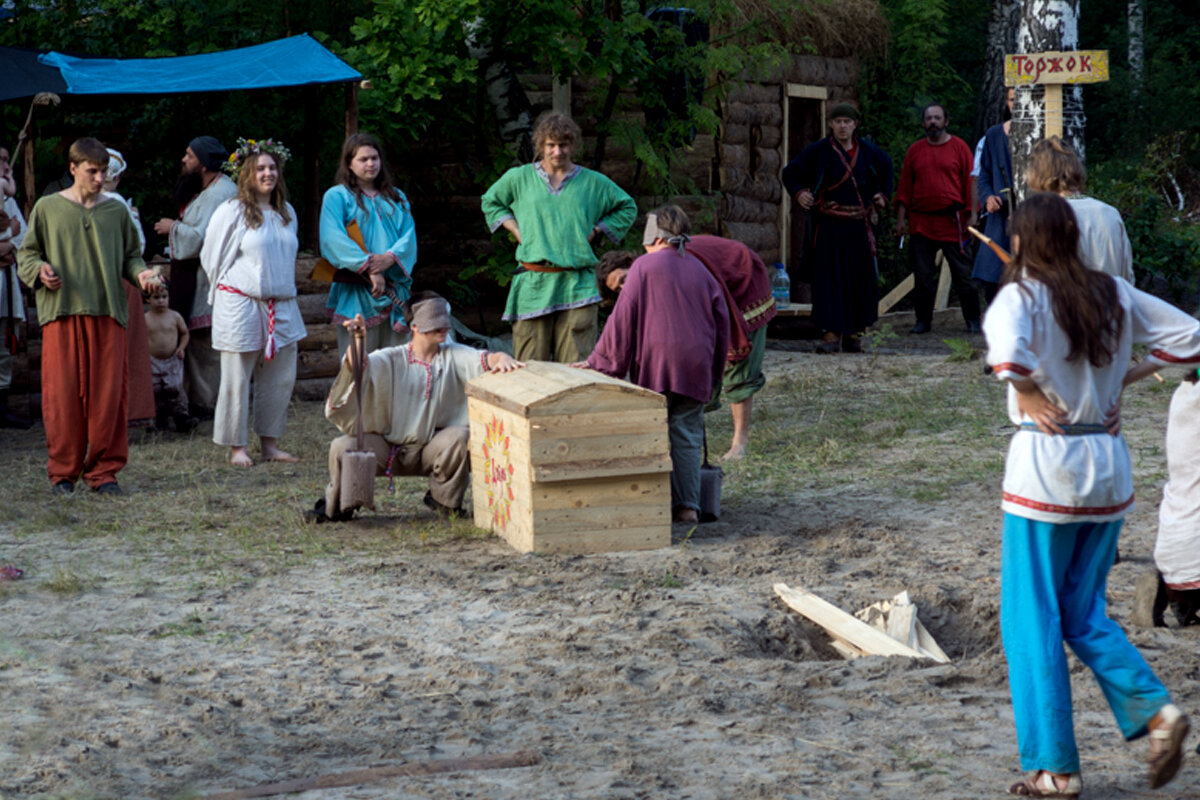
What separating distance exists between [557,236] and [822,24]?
765 cm

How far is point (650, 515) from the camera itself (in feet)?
19.9

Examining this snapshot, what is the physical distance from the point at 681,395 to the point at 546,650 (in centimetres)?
203

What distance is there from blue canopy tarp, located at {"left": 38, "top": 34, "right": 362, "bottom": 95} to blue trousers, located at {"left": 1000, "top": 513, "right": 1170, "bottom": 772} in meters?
7.45

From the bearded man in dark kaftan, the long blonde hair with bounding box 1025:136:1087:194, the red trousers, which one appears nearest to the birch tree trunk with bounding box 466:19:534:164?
the bearded man in dark kaftan

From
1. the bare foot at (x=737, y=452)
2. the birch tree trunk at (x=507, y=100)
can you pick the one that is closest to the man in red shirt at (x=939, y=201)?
the birch tree trunk at (x=507, y=100)

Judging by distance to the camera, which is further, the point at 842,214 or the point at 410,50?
the point at 842,214

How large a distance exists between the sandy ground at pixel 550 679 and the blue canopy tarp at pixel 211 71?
445 centimetres

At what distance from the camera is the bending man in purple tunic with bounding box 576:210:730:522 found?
6.44 metres

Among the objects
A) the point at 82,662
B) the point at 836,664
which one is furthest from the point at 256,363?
the point at 836,664

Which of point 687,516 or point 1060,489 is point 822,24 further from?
point 1060,489

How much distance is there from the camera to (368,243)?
26.8 feet

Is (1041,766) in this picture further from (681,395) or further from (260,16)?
(260,16)

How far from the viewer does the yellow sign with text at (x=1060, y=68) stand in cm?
794

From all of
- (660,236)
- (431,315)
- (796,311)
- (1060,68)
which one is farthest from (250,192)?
(796,311)
